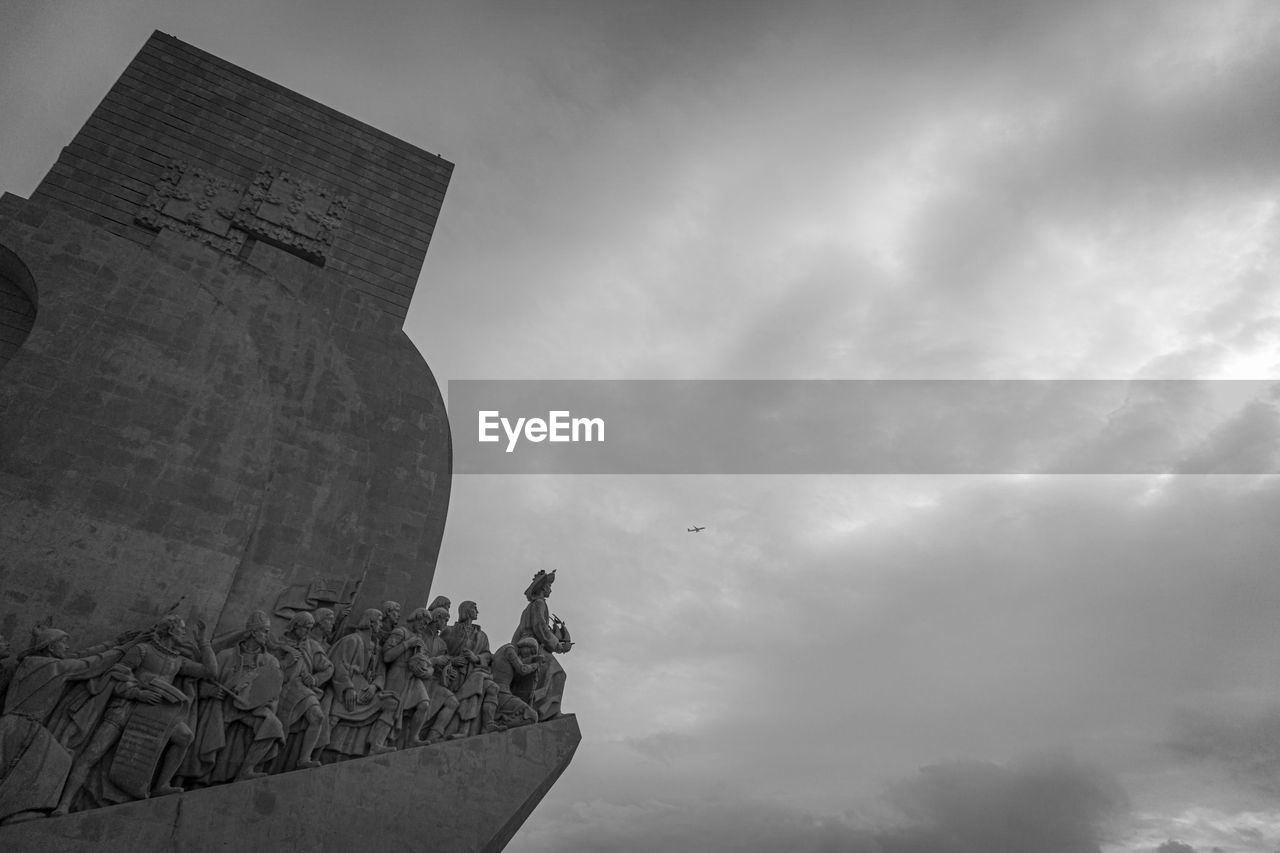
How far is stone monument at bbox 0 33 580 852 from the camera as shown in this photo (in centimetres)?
776

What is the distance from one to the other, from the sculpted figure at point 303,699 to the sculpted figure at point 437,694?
3.68 ft

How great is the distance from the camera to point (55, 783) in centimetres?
718

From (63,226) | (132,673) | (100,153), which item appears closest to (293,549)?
(132,673)

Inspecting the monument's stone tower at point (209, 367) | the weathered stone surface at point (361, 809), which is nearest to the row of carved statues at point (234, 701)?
the weathered stone surface at point (361, 809)

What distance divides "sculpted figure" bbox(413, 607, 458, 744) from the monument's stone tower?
7.23ft

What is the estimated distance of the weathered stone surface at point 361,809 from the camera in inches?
278

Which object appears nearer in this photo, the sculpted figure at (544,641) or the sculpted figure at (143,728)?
the sculpted figure at (143,728)

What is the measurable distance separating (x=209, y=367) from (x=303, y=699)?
20.1 ft

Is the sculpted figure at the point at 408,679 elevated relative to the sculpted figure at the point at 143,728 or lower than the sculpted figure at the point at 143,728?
elevated

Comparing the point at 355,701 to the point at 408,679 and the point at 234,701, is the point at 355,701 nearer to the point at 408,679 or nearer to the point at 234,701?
the point at 408,679

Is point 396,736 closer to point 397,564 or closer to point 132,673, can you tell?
point 132,673

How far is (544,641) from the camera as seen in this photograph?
430 inches

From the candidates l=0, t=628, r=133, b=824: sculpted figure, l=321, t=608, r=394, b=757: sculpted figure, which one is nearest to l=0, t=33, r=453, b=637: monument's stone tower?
l=0, t=628, r=133, b=824: sculpted figure

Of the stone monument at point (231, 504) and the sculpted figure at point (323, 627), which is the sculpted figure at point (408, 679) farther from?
the sculpted figure at point (323, 627)
